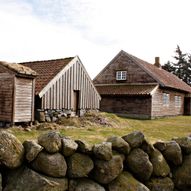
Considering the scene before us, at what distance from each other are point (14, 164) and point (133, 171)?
2.95 meters

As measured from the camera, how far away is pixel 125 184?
6.70 metres

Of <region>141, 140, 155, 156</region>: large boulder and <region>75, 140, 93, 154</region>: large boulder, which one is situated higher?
<region>75, 140, 93, 154</region>: large boulder

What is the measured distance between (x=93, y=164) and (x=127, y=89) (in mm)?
22848

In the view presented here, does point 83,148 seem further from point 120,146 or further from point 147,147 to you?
point 147,147

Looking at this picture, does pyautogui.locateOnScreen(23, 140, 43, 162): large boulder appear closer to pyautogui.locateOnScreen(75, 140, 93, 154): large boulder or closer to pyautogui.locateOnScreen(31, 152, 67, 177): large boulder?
pyautogui.locateOnScreen(31, 152, 67, 177): large boulder

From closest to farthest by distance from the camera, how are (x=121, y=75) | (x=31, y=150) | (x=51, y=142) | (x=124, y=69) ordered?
(x=31, y=150) < (x=51, y=142) < (x=124, y=69) < (x=121, y=75)

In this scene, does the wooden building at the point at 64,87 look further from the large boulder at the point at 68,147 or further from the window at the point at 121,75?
the large boulder at the point at 68,147

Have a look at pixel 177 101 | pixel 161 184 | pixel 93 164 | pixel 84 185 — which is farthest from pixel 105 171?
pixel 177 101

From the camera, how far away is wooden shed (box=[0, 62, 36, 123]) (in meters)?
14.7

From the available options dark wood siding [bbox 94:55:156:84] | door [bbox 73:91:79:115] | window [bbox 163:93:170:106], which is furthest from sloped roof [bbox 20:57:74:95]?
window [bbox 163:93:170:106]

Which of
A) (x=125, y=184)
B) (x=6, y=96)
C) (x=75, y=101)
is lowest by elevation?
(x=125, y=184)

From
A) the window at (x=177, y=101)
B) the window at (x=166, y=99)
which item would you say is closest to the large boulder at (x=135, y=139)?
the window at (x=166, y=99)

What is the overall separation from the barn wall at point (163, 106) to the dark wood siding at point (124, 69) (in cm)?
173

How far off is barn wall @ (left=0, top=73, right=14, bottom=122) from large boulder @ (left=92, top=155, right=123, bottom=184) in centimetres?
921
